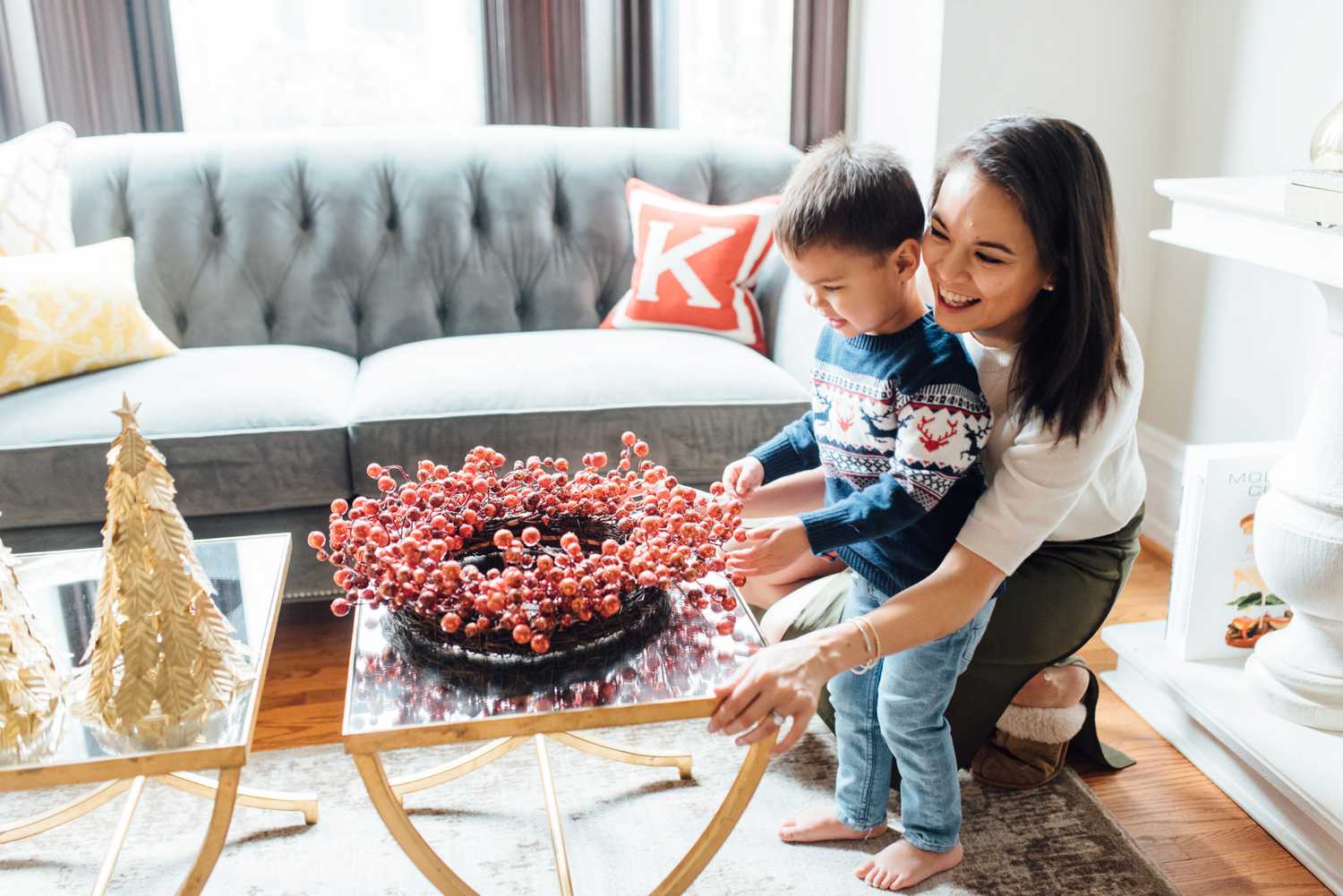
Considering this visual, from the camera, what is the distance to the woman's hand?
44.1 inches

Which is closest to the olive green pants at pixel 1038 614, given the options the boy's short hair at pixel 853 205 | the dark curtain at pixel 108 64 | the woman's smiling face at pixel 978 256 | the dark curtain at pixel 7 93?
the woman's smiling face at pixel 978 256

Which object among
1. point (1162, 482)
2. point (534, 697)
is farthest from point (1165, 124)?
point (534, 697)

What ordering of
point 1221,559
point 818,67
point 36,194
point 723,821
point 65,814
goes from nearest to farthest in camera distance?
point 723,821 → point 65,814 → point 1221,559 → point 36,194 → point 818,67

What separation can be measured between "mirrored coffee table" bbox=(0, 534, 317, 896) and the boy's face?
2.45 ft

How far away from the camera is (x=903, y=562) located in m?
1.38

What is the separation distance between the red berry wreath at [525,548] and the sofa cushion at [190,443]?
81 cm

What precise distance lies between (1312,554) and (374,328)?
1.86m

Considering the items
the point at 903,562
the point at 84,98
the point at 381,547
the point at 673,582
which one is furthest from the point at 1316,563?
the point at 84,98

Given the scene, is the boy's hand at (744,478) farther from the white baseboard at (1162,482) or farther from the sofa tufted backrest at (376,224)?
the white baseboard at (1162,482)

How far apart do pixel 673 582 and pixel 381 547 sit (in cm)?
31

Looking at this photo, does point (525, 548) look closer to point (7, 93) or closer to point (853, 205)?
point (853, 205)

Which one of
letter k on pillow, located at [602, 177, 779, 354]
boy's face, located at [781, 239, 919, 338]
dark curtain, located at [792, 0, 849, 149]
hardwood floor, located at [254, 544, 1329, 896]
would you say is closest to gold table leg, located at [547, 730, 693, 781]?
hardwood floor, located at [254, 544, 1329, 896]

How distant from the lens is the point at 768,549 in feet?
4.16

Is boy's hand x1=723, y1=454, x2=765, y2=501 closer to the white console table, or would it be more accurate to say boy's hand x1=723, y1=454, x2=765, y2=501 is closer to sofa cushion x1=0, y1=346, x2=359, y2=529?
the white console table
